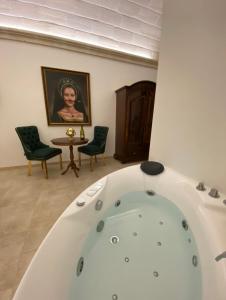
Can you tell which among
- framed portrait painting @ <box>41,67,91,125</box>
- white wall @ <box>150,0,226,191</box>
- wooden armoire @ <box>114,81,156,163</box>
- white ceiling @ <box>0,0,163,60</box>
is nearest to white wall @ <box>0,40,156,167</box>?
framed portrait painting @ <box>41,67,91,125</box>

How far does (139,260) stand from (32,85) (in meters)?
3.33

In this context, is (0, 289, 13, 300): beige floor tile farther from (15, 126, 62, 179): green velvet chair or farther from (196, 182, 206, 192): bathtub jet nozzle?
(15, 126, 62, 179): green velvet chair

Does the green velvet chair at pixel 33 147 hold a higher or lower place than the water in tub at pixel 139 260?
higher

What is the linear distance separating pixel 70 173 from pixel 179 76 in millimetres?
2494

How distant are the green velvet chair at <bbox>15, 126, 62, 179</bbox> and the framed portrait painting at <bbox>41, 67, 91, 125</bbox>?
44 centimetres

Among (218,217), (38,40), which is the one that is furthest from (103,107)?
(218,217)

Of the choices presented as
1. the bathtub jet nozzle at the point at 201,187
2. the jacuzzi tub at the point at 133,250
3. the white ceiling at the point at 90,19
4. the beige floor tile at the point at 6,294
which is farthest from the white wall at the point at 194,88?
the beige floor tile at the point at 6,294

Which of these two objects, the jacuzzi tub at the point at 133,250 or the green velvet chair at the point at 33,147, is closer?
the jacuzzi tub at the point at 133,250

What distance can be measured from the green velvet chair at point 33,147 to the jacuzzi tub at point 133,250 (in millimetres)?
1613

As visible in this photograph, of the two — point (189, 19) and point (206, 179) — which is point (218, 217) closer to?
point (206, 179)

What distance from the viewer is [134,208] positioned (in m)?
1.50

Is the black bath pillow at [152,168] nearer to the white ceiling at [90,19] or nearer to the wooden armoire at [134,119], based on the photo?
the wooden armoire at [134,119]

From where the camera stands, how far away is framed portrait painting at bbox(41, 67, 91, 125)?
9.36 feet

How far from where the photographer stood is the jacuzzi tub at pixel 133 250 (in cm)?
71
